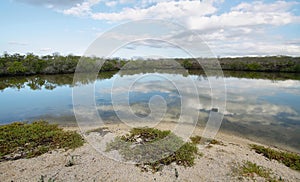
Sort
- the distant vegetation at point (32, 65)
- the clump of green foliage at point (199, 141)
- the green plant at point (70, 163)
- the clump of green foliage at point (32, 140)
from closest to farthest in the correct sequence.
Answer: the green plant at point (70, 163) < the clump of green foliage at point (32, 140) < the clump of green foliage at point (199, 141) < the distant vegetation at point (32, 65)

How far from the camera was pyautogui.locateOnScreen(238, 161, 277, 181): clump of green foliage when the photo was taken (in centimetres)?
419

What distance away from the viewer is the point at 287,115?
9.70 meters

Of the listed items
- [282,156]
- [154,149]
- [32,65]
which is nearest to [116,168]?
[154,149]

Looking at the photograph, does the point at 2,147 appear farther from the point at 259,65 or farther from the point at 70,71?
the point at 259,65

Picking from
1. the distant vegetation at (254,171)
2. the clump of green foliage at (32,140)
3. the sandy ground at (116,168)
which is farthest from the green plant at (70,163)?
the distant vegetation at (254,171)

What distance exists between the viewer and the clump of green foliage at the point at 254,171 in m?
4.19

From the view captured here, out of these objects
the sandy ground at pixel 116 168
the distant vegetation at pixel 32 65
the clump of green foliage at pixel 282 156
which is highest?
the distant vegetation at pixel 32 65

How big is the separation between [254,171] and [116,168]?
3322 mm

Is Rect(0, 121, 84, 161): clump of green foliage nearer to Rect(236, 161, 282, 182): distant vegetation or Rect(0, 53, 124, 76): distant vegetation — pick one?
Rect(236, 161, 282, 182): distant vegetation

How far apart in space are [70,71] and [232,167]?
35496 millimetres

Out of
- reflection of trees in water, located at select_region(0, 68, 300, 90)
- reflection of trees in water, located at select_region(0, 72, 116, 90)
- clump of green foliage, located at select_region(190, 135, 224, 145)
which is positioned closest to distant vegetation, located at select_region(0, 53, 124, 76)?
reflection of trees in water, located at select_region(0, 68, 300, 90)

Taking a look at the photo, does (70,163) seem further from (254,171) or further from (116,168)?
(254,171)

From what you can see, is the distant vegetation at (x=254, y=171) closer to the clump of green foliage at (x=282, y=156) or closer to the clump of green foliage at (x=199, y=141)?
the clump of green foliage at (x=282, y=156)

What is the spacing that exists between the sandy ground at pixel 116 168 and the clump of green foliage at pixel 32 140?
358 mm
